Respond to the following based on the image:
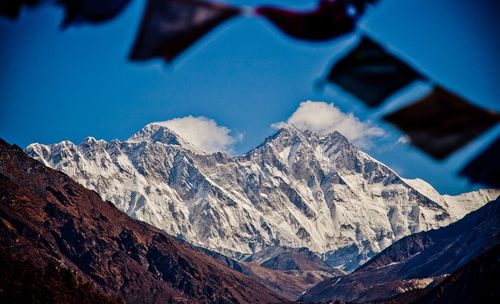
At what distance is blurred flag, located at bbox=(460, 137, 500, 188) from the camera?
6367 millimetres

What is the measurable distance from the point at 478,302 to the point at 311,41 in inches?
5560

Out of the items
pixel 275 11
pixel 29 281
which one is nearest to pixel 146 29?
pixel 275 11

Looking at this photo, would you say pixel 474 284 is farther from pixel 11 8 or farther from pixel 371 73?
pixel 11 8

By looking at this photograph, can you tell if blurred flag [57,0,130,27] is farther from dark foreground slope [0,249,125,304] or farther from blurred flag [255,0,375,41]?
dark foreground slope [0,249,125,304]

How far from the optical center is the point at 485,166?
648 cm

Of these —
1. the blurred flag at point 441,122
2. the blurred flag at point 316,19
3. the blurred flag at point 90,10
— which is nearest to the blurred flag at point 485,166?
the blurred flag at point 441,122

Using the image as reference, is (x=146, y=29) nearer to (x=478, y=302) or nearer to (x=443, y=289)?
(x=478, y=302)

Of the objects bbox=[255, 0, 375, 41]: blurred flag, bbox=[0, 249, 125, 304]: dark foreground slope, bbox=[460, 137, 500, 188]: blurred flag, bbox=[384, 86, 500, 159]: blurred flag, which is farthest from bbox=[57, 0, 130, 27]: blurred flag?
bbox=[0, 249, 125, 304]: dark foreground slope

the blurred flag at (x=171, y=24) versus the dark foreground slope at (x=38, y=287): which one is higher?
the dark foreground slope at (x=38, y=287)

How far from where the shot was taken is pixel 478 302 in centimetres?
13675

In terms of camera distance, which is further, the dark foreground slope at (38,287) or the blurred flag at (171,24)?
the dark foreground slope at (38,287)

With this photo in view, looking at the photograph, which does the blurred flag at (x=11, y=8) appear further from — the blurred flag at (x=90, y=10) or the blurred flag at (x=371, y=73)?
the blurred flag at (x=371, y=73)

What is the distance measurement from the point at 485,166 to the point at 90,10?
12.2ft

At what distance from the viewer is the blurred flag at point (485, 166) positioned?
20.9 ft
